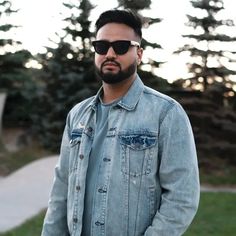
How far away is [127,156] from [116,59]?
406 millimetres

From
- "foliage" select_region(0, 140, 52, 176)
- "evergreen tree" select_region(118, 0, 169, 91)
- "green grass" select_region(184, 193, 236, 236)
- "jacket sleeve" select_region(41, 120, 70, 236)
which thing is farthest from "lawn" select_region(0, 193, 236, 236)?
"evergreen tree" select_region(118, 0, 169, 91)

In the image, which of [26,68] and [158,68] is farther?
[26,68]

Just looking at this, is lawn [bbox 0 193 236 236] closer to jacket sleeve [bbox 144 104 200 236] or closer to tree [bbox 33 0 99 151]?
jacket sleeve [bbox 144 104 200 236]

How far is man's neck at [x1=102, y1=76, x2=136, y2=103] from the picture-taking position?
83.8 inches

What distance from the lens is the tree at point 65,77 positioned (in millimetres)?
15211

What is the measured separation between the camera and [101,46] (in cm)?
212

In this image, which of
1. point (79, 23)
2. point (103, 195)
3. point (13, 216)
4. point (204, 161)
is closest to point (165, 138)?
point (103, 195)

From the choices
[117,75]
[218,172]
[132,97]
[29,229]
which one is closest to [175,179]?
[132,97]

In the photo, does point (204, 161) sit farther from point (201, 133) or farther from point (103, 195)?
point (103, 195)

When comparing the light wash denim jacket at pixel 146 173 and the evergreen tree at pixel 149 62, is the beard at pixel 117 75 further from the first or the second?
the evergreen tree at pixel 149 62

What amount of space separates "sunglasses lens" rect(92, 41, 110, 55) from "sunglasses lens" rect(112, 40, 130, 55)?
4 cm

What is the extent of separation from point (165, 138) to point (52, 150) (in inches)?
520

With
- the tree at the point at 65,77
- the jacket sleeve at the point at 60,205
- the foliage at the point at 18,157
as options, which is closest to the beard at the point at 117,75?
the jacket sleeve at the point at 60,205

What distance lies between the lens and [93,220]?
2.03 m
